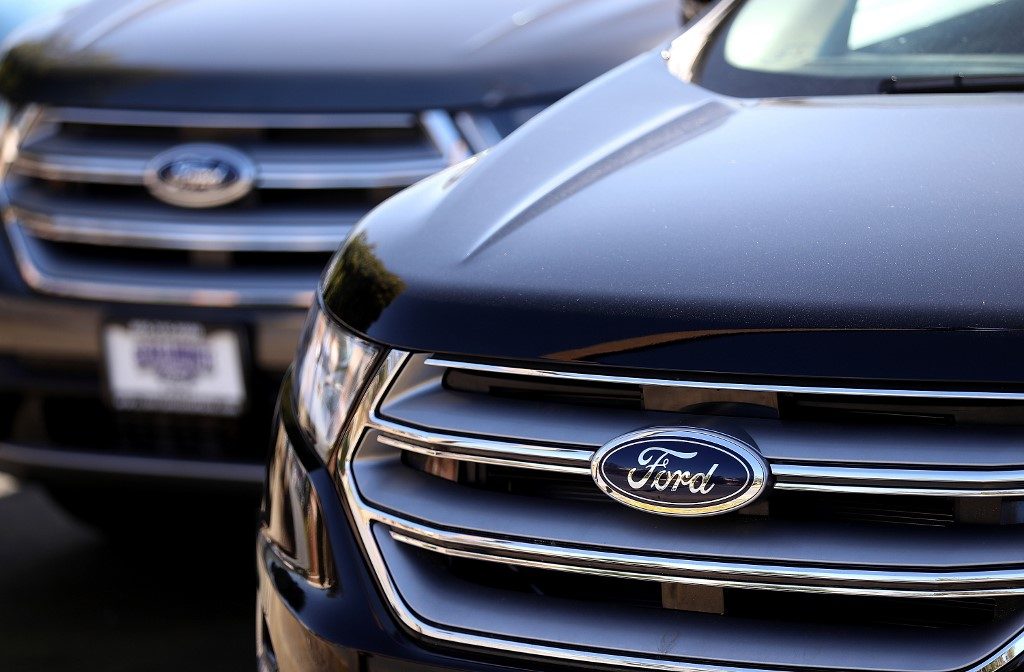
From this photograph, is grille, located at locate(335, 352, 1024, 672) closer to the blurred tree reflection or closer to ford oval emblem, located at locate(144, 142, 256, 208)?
the blurred tree reflection

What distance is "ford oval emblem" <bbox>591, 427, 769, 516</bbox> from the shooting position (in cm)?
155

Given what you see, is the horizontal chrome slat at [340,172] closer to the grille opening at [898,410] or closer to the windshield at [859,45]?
the windshield at [859,45]

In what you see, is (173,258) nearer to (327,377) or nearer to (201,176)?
(201,176)

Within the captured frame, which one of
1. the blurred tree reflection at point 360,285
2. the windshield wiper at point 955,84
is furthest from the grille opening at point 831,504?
the windshield wiper at point 955,84

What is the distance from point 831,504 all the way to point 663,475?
0.18 metres

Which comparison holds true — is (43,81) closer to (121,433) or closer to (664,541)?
(121,433)

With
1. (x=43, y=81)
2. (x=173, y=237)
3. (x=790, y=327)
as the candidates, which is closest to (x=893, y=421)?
(x=790, y=327)

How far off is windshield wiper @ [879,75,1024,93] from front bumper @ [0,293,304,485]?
1.28 meters

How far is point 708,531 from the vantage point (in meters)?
1.59

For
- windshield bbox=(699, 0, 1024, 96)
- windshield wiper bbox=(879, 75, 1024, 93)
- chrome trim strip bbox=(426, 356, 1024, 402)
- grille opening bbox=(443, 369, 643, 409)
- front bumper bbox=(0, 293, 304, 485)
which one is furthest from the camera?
front bumper bbox=(0, 293, 304, 485)

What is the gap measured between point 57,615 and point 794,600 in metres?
2.36

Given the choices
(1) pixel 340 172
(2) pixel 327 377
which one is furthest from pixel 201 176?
(2) pixel 327 377

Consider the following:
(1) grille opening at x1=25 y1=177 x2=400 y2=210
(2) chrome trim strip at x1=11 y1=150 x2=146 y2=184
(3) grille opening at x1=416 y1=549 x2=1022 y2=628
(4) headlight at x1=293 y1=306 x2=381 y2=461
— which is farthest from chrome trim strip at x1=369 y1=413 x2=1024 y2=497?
(2) chrome trim strip at x1=11 y1=150 x2=146 y2=184

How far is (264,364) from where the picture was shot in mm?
3037
